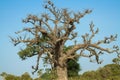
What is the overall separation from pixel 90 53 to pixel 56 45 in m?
3.27

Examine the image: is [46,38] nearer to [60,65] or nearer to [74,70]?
[60,65]

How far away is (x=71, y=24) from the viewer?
2770 centimetres

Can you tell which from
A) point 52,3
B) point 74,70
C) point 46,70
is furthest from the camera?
point 74,70

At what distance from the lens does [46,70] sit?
5772 cm

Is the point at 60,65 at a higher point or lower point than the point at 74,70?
lower

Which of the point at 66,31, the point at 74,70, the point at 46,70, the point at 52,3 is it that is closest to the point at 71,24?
the point at 66,31

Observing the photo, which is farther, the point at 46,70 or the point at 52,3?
the point at 46,70

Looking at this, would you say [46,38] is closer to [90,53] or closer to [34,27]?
[34,27]

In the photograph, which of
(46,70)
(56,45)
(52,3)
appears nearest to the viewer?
(56,45)

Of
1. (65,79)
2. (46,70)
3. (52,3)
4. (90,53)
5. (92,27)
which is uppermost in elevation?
(46,70)

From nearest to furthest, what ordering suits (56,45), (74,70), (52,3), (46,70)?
(56,45)
(52,3)
(46,70)
(74,70)

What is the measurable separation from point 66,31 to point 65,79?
3926 millimetres

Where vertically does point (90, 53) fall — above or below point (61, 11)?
below

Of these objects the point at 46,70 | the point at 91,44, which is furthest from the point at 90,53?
the point at 46,70
